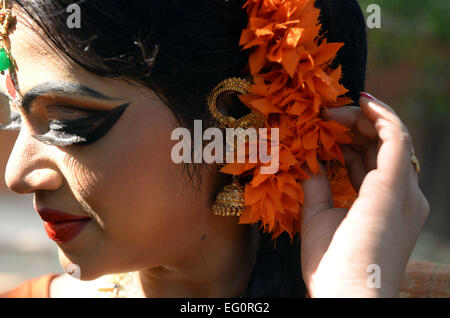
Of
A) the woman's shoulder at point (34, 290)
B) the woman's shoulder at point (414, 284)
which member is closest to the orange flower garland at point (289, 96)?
the woman's shoulder at point (414, 284)

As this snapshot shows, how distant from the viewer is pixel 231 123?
73.4 inches

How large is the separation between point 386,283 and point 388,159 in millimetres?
401

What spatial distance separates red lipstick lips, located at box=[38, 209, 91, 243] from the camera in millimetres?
1771

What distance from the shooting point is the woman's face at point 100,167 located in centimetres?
170

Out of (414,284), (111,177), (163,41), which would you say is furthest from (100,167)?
(414,284)

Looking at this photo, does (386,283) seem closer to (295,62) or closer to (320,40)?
(295,62)

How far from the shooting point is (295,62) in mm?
1748

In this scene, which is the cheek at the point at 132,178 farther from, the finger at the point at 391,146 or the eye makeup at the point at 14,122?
the finger at the point at 391,146

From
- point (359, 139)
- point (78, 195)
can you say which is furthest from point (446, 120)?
point (78, 195)

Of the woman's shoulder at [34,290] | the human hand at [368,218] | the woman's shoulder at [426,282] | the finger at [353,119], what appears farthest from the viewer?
the woman's shoulder at [34,290]

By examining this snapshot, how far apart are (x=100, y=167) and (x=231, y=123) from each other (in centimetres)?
48

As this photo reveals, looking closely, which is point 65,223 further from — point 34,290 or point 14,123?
point 34,290
